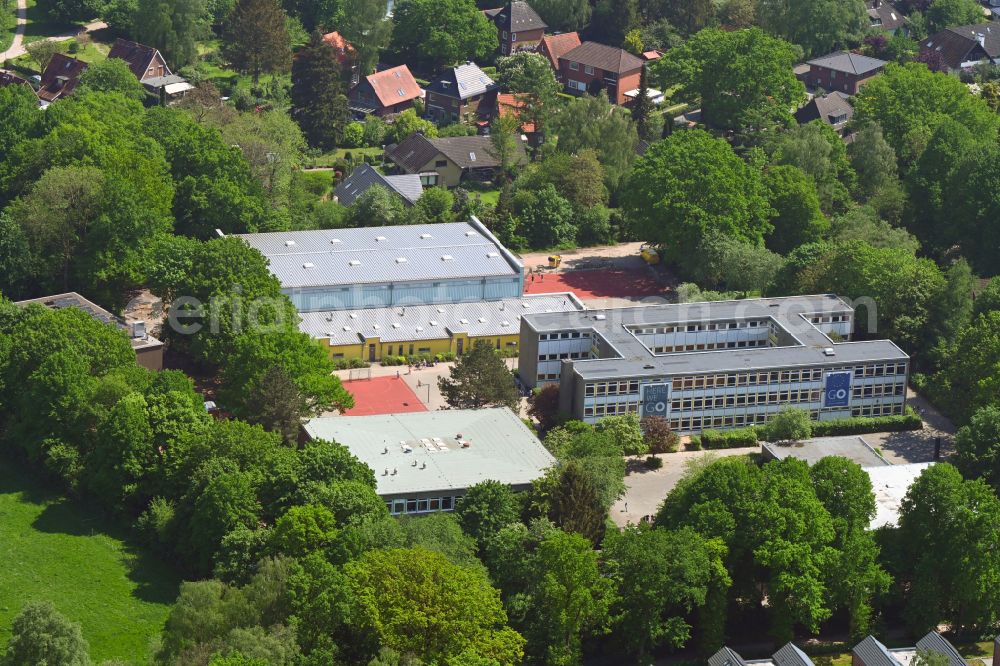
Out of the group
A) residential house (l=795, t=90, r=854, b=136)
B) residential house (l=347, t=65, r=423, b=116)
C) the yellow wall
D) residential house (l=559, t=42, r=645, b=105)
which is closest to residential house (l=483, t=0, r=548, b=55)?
residential house (l=559, t=42, r=645, b=105)

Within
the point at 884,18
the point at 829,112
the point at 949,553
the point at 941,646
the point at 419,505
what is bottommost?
the point at 884,18

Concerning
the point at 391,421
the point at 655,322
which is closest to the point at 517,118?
the point at 655,322

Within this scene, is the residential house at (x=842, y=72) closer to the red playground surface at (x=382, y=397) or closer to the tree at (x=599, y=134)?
the tree at (x=599, y=134)

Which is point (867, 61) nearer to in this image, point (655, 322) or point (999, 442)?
point (655, 322)

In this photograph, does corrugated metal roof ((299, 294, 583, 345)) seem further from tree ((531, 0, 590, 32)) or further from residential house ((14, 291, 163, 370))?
tree ((531, 0, 590, 32))

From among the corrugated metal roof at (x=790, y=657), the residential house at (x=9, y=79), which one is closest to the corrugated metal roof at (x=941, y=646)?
the corrugated metal roof at (x=790, y=657)

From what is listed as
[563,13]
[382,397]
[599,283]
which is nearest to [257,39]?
[563,13]

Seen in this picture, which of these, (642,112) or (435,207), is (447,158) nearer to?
(435,207)
